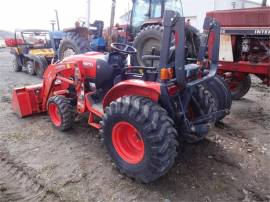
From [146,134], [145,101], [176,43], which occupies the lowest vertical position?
[146,134]

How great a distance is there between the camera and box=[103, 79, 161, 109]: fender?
2.99 meters

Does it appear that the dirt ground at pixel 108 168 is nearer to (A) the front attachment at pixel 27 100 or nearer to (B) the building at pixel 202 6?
(A) the front attachment at pixel 27 100

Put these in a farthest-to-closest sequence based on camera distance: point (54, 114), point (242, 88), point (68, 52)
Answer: point (68, 52) < point (242, 88) < point (54, 114)

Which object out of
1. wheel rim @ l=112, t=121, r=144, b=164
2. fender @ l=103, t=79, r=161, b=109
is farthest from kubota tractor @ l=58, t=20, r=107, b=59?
wheel rim @ l=112, t=121, r=144, b=164

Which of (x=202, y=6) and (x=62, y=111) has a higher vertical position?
(x=202, y=6)

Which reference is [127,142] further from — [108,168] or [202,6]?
[202,6]

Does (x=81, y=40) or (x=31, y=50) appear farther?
(x=31, y=50)

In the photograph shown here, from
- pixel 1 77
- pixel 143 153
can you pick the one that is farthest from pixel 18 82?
pixel 143 153

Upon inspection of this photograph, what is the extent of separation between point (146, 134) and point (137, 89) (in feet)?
1.92

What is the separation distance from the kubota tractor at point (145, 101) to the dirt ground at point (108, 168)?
0.72ft

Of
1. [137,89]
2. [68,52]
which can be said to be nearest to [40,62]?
[68,52]

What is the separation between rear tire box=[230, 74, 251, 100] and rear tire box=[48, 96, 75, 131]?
3959 millimetres

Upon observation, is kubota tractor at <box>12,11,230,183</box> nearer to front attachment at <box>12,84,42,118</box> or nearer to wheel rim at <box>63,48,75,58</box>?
front attachment at <box>12,84,42,118</box>

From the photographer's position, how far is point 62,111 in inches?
173
